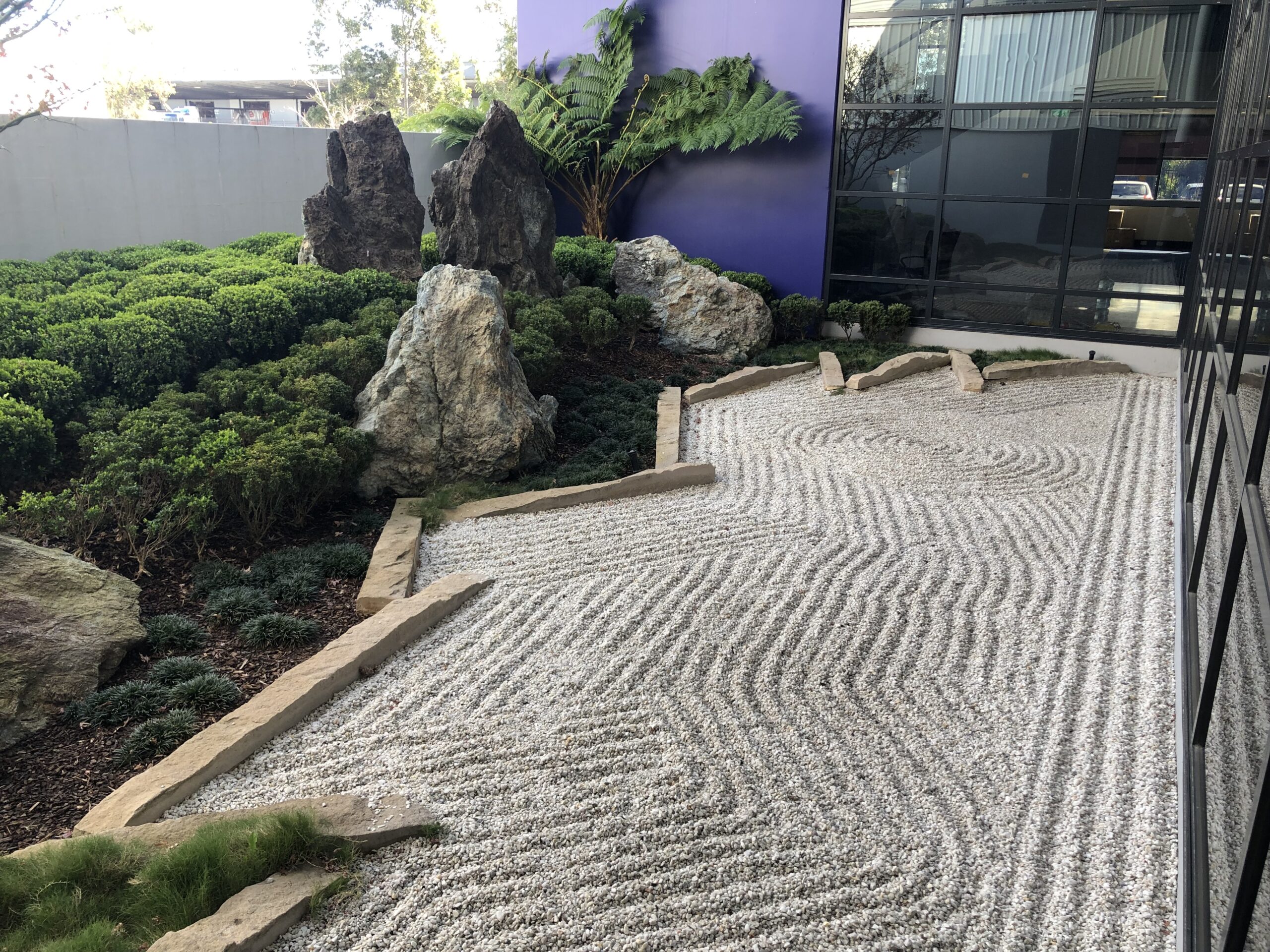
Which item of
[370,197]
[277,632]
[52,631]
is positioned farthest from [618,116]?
[52,631]

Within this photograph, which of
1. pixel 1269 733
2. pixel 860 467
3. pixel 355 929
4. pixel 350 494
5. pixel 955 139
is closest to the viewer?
pixel 1269 733

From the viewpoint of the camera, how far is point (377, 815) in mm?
3396

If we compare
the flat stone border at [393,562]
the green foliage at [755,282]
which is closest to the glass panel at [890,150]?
the green foliage at [755,282]

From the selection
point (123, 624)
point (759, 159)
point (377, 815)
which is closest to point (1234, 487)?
point (377, 815)

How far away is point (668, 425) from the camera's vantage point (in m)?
8.83

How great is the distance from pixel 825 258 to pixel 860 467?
5.83 m

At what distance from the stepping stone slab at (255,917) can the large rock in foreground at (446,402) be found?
418 centimetres

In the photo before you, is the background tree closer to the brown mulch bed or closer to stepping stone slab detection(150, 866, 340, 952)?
the brown mulch bed

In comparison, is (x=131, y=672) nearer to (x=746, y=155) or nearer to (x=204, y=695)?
(x=204, y=695)

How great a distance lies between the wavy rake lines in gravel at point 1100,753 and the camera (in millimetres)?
3072

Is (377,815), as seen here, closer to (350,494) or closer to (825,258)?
(350,494)

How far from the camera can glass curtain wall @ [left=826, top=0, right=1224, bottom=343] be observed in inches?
428

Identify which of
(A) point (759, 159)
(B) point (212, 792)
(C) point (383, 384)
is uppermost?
(A) point (759, 159)

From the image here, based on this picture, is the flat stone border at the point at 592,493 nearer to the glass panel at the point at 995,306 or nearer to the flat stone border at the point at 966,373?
the flat stone border at the point at 966,373
